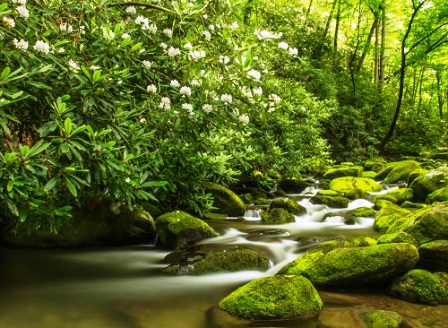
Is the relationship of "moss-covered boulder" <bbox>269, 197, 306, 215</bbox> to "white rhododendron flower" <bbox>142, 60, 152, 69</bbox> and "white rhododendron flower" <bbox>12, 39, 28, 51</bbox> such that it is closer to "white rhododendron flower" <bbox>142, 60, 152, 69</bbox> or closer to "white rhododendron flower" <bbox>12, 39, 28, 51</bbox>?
"white rhododendron flower" <bbox>142, 60, 152, 69</bbox>

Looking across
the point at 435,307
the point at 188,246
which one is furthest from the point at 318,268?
the point at 188,246

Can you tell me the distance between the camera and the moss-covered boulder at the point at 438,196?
8758 millimetres

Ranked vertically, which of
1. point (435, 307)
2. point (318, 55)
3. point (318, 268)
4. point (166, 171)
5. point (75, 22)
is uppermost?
point (318, 55)

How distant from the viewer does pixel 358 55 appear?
22.1m

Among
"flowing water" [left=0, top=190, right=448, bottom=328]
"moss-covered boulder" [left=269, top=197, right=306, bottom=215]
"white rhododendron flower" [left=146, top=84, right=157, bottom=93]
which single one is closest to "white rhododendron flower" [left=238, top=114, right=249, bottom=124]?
"white rhododendron flower" [left=146, top=84, right=157, bottom=93]

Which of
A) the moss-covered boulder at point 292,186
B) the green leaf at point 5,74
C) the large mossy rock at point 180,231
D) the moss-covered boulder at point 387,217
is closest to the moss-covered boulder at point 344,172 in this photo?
the moss-covered boulder at point 292,186

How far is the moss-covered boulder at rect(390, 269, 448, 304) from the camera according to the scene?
4.66 m

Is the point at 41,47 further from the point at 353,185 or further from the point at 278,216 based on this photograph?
the point at 353,185

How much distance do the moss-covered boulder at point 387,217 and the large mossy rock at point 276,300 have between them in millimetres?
3864

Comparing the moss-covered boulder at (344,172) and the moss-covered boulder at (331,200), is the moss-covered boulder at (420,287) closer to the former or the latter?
the moss-covered boulder at (331,200)

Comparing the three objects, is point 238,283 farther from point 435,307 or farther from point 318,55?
point 318,55

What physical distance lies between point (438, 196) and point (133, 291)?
6906mm

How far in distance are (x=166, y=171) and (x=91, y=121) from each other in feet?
7.04

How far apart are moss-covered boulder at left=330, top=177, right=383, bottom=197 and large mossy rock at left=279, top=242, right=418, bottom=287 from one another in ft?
22.3
